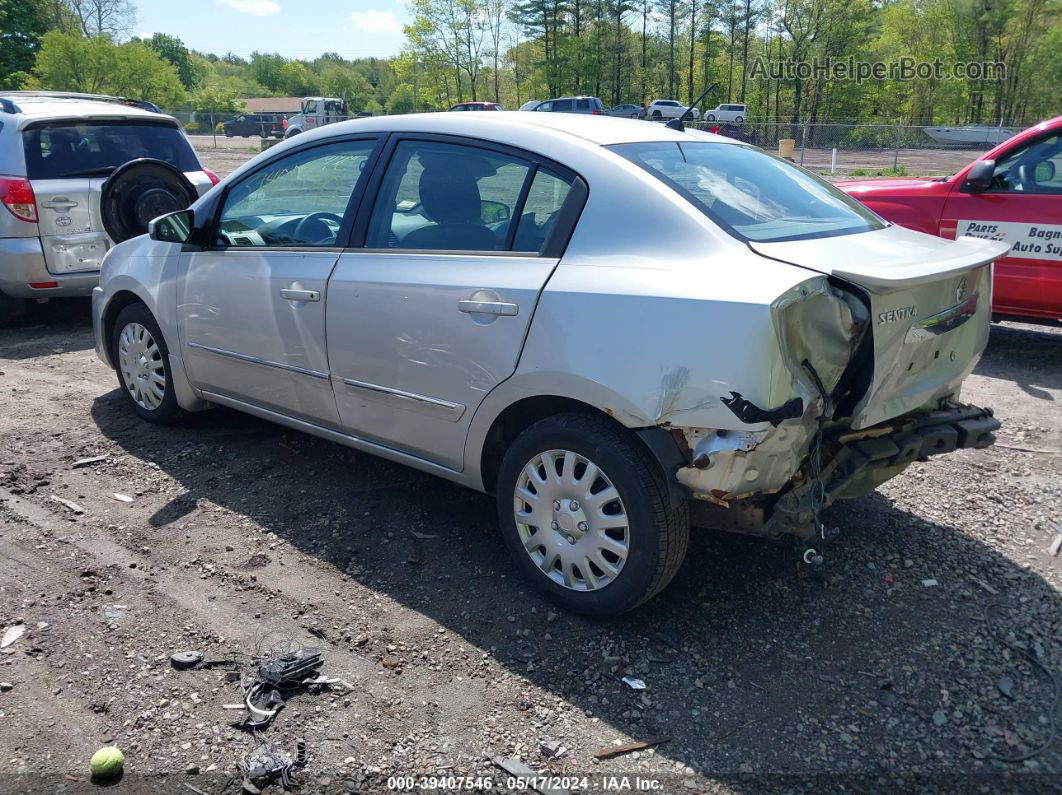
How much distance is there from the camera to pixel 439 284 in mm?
3414

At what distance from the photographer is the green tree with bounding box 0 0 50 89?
52459 millimetres

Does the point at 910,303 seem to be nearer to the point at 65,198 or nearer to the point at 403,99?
the point at 65,198

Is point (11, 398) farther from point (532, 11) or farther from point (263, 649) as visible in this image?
point (532, 11)

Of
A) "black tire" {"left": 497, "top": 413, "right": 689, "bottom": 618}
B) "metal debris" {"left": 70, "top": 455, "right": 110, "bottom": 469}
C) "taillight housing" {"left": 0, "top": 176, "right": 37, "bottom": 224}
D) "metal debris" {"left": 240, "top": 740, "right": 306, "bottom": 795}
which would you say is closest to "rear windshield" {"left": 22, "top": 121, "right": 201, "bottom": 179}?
"taillight housing" {"left": 0, "top": 176, "right": 37, "bottom": 224}

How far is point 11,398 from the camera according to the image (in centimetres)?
A: 588

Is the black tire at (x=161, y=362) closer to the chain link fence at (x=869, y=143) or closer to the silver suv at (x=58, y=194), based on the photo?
the silver suv at (x=58, y=194)

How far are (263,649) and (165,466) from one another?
202cm

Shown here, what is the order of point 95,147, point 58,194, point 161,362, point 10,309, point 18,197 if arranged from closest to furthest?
point 161,362 → point 18,197 → point 58,194 → point 95,147 → point 10,309

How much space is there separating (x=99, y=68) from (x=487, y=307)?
160ft

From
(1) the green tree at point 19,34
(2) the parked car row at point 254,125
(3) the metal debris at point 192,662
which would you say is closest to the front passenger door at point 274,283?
(3) the metal debris at point 192,662

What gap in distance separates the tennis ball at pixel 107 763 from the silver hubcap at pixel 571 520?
154 cm

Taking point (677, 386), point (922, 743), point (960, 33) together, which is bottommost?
point (922, 743)

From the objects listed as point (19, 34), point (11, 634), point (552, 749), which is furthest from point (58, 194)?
point (19, 34)

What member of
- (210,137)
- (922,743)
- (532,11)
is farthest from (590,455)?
(532,11)
